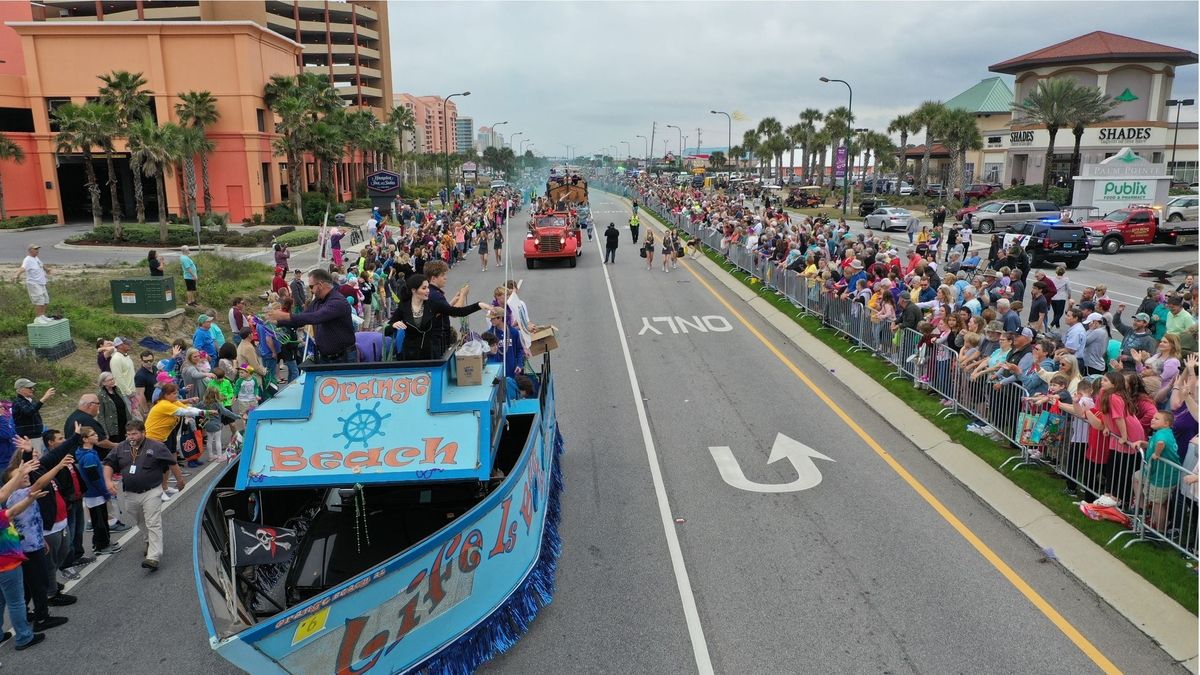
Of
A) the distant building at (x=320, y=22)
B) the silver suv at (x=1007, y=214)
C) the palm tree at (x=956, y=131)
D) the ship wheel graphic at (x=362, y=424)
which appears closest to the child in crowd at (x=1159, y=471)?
the ship wheel graphic at (x=362, y=424)

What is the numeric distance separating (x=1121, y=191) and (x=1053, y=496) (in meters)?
41.5

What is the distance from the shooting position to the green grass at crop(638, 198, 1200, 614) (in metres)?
7.41

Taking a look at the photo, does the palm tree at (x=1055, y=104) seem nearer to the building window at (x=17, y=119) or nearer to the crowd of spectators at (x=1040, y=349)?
the crowd of spectators at (x=1040, y=349)

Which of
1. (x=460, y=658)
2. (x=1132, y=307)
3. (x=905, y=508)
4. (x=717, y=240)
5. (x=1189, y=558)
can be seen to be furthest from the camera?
(x=717, y=240)

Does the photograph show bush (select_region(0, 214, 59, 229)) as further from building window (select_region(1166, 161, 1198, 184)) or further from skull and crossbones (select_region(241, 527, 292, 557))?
building window (select_region(1166, 161, 1198, 184))

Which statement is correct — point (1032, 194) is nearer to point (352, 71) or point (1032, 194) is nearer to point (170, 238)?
point (170, 238)

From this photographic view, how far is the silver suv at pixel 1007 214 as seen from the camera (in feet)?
139

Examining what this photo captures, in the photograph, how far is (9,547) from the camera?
6668 mm

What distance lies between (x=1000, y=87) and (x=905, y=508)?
317 ft

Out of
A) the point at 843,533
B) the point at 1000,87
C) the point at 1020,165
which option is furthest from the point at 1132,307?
the point at 1000,87

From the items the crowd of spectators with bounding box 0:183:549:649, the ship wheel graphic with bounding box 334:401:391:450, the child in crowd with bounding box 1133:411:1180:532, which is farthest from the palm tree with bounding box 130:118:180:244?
the child in crowd with bounding box 1133:411:1180:532

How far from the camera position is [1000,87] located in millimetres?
90938

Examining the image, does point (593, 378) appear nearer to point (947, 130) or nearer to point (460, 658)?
point (460, 658)

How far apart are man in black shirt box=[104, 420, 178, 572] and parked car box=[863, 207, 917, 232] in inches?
1705
